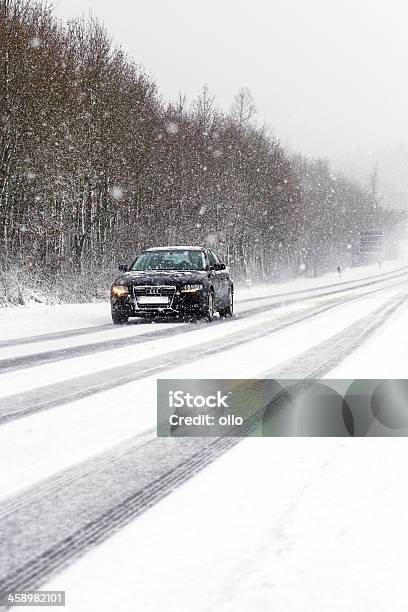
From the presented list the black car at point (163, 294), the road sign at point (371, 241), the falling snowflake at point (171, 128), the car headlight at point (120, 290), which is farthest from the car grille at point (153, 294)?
the road sign at point (371, 241)

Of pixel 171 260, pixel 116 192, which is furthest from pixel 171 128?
pixel 171 260

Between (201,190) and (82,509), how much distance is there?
114 feet

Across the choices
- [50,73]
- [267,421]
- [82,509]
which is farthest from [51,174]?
[82,509]

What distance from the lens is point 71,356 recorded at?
945 centimetres

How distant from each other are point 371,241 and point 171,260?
3108 inches

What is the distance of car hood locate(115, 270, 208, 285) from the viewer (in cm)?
1492

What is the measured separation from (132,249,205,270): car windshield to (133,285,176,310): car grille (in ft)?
3.94

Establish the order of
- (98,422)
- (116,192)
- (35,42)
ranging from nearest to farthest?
(98,422) < (35,42) < (116,192)

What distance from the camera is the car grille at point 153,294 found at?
48.9 feet

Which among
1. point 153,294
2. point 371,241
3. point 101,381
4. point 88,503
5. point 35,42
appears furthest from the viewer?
point 371,241

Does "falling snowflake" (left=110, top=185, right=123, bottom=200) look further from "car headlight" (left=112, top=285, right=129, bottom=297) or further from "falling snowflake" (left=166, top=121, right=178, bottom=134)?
"car headlight" (left=112, top=285, right=129, bottom=297)

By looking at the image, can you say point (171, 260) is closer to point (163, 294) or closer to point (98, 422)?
point (163, 294)

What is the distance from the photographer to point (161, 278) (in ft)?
49.0

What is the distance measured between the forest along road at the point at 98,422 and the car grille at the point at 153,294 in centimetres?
187
